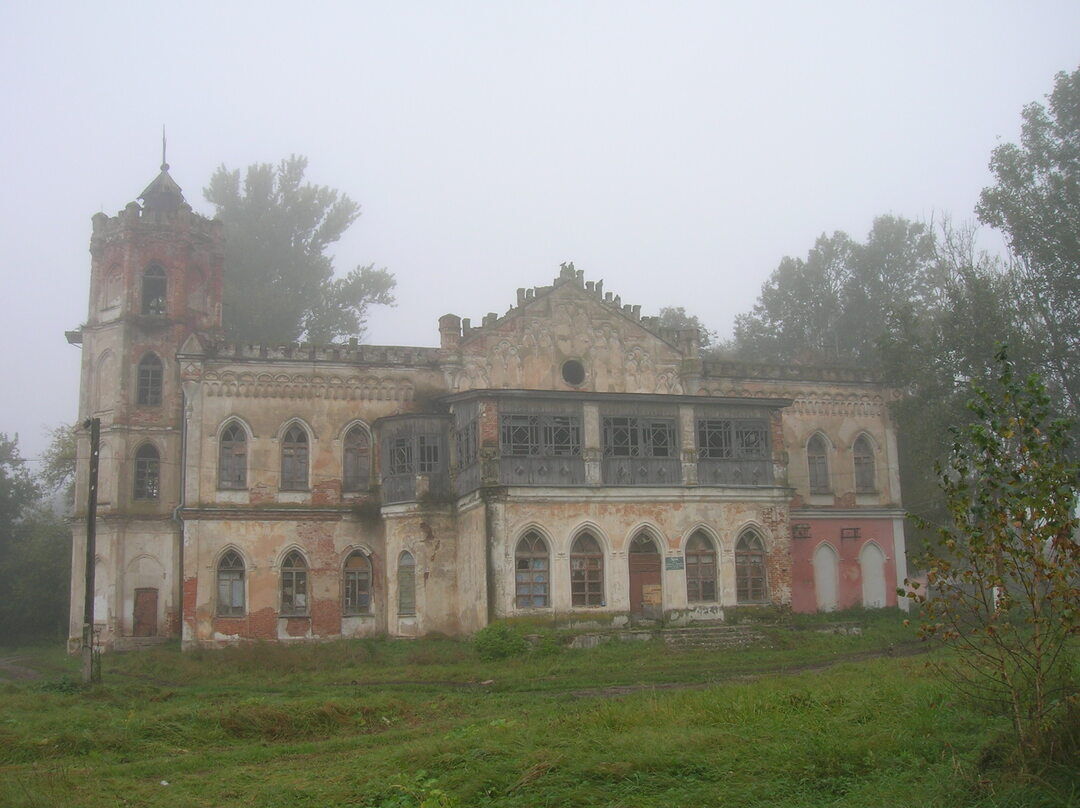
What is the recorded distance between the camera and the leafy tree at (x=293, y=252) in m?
53.0

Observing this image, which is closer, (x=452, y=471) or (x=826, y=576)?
(x=452, y=471)

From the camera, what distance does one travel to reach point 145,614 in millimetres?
35188

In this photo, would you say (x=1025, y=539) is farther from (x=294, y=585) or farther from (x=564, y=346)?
(x=294, y=585)

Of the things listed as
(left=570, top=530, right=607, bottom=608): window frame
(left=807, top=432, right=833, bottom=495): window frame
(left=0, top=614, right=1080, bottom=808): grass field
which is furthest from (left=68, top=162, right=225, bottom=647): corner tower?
(left=807, top=432, right=833, bottom=495): window frame

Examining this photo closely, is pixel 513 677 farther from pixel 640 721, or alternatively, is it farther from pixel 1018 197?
pixel 1018 197

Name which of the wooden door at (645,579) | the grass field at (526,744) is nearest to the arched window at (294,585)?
the wooden door at (645,579)

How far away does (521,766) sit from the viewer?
11898 millimetres

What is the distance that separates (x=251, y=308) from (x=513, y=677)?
105ft

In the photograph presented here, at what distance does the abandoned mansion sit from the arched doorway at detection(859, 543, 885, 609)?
2.8 inches

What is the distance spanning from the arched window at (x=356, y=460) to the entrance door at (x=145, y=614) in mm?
7369

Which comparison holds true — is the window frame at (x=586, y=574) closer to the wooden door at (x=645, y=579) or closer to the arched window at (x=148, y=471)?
the wooden door at (x=645, y=579)

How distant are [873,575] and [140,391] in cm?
2562

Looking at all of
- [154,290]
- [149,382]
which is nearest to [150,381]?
[149,382]

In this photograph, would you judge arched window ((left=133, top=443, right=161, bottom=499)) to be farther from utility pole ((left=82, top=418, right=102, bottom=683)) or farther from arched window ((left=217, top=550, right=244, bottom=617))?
utility pole ((left=82, top=418, right=102, bottom=683))
